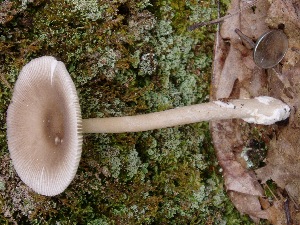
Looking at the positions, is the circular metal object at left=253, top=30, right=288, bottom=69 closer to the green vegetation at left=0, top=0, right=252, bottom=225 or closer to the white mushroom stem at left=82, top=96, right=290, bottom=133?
the white mushroom stem at left=82, top=96, right=290, bottom=133

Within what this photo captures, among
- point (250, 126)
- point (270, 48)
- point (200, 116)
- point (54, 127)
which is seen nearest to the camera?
point (54, 127)

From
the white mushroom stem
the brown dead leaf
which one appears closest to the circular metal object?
the brown dead leaf

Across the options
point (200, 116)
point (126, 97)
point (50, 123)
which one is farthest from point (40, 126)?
point (200, 116)

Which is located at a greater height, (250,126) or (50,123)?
(50,123)

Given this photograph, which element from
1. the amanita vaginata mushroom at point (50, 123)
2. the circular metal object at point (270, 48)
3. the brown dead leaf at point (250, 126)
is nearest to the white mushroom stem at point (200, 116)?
the amanita vaginata mushroom at point (50, 123)

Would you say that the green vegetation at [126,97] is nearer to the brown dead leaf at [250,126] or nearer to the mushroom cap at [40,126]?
the brown dead leaf at [250,126]

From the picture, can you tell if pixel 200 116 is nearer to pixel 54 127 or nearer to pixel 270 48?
pixel 270 48
